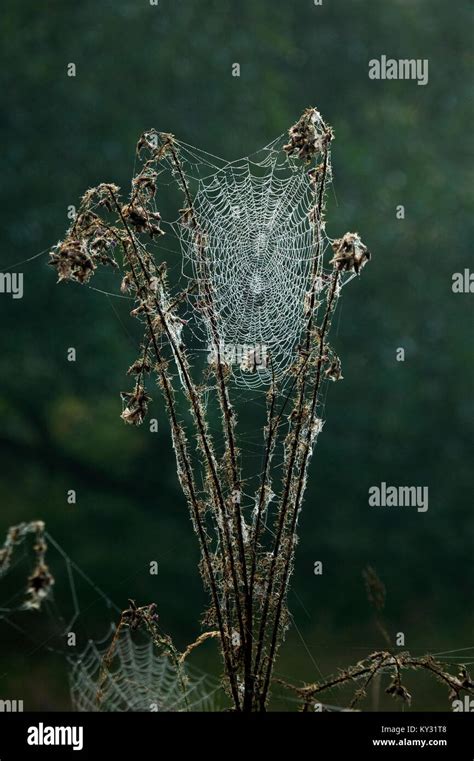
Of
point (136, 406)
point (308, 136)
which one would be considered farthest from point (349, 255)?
point (136, 406)

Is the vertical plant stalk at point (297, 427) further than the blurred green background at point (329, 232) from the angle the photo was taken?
No

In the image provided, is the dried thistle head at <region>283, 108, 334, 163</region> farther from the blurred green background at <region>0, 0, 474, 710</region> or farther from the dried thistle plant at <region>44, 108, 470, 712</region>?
the blurred green background at <region>0, 0, 474, 710</region>

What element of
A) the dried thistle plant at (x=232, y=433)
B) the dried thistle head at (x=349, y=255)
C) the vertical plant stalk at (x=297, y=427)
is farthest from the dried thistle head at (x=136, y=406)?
the dried thistle head at (x=349, y=255)

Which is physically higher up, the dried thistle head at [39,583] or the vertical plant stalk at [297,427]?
the vertical plant stalk at [297,427]

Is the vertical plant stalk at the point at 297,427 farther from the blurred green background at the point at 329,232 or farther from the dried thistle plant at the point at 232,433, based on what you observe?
the blurred green background at the point at 329,232

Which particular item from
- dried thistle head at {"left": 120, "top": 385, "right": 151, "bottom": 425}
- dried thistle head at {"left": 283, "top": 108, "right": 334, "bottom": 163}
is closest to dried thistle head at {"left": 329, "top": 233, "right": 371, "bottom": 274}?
dried thistle head at {"left": 283, "top": 108, "right": 334, "bottom": 163}

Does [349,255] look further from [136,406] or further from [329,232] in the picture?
[329,232]

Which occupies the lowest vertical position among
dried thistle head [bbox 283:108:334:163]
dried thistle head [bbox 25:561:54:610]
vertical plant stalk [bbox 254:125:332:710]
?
dried thistle head [bbox 25:561:54:610]

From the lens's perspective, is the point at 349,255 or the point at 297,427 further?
the point at 297,427
